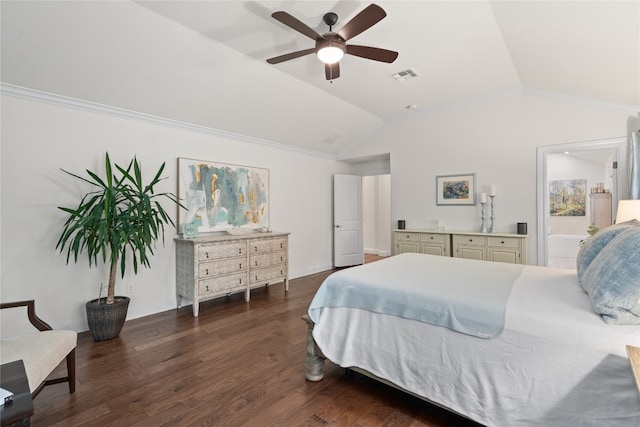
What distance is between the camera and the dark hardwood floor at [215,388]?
1.81 meters

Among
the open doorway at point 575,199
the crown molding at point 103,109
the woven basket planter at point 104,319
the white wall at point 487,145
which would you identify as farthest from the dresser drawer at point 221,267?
the open doorway at point 575,199

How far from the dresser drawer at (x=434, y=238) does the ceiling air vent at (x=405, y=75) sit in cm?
238

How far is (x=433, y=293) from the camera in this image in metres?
1.79

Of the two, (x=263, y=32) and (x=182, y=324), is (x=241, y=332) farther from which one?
(x=263, y=32)

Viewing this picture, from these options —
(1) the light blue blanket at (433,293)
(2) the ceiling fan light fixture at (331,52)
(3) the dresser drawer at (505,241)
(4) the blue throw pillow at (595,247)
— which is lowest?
(1) the light blue blanket at (433,293)

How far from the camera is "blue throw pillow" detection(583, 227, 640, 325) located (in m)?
1.30

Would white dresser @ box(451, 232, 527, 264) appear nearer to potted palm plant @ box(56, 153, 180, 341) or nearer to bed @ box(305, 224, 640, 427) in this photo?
bed @ box(305, 224, 640, 427)

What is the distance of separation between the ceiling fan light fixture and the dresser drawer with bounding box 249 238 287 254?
2620 millimetres

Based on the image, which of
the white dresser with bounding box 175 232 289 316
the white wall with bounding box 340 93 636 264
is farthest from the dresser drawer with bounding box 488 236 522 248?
the white dresser with bounding box 175 232 289 316

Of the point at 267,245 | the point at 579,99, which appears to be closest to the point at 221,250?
the point at 267,245

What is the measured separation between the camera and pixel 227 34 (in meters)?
2.79

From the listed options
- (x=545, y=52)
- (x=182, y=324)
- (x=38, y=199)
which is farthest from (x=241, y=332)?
(x=545, y=52)

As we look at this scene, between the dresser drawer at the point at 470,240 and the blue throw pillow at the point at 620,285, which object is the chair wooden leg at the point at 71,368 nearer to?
the blue throw pillow at the point at 620,285

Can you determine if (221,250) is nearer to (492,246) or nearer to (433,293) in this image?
(433,293)
